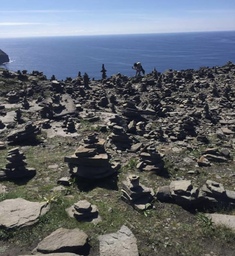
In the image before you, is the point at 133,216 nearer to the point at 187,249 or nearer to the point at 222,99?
the point at 187,249

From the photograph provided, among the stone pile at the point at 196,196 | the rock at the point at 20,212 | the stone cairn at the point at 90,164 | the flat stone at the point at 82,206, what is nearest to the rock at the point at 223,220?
the stone pile at the point at 196,196

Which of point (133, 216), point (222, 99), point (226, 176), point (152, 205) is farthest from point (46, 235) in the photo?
point (222, 99)

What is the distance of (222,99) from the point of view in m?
36.2

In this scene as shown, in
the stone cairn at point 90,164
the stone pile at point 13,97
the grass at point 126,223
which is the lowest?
the stone pile at point 13,97

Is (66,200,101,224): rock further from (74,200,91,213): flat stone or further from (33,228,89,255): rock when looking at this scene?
(33,228,89,255): rock

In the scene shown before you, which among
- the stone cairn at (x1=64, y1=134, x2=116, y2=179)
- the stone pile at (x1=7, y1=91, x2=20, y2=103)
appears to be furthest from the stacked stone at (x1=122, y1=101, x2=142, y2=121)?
the stone pile at (x1=7, y1=91, x2=20, y2=103)

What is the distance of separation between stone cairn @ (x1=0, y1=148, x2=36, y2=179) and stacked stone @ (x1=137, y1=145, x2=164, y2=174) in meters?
6.28

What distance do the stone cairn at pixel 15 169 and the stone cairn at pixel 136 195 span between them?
602 centimetres

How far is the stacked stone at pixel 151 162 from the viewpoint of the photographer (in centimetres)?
1791

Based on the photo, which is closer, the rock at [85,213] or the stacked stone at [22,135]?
the rock at [85,213]

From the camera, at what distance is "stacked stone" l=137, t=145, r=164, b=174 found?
58.7 ft

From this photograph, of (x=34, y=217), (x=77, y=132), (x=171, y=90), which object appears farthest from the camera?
(x=171, y=90)

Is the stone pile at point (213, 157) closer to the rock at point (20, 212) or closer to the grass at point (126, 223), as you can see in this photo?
the grass at point (126, 223)

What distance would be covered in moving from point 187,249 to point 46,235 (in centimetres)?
540
